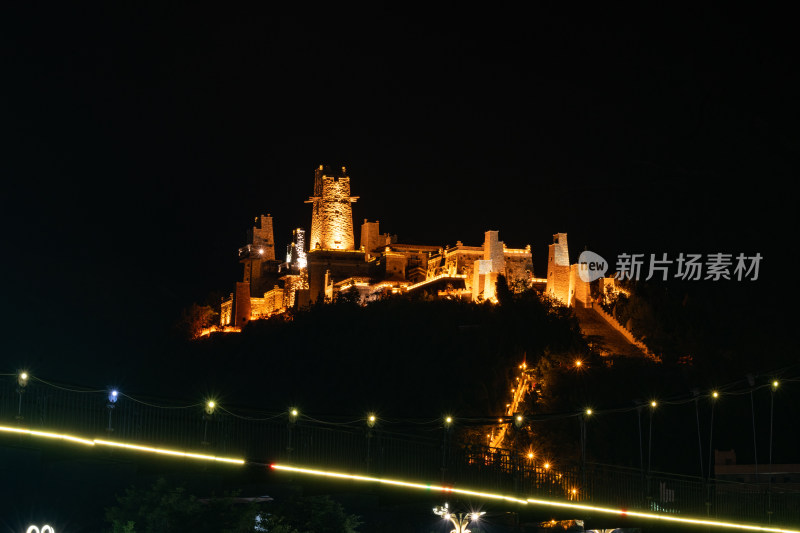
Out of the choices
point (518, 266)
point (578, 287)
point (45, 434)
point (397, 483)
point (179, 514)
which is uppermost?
point (518, 266)

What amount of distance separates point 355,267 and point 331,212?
13.2 ft

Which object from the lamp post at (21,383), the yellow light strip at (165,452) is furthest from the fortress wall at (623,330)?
the lamp post at (21,383)

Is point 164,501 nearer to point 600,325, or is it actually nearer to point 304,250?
point 600,325

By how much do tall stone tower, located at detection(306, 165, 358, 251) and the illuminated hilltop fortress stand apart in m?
0.05

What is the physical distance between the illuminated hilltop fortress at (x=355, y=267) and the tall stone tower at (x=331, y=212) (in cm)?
5

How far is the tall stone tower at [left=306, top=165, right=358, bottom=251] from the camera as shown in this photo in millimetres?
68688

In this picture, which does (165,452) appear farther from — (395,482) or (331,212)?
(331,212)

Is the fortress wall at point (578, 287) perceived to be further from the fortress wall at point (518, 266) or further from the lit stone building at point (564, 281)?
the fortress wall at point (518, 266)

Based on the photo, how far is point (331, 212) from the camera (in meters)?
69.2

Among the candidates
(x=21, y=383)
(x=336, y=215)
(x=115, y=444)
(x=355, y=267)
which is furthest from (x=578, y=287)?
(x=21, y=383)

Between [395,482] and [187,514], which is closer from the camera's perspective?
[395,482]

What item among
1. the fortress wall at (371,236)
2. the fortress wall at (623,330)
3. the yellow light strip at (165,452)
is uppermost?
the fortress wall at (371,236)

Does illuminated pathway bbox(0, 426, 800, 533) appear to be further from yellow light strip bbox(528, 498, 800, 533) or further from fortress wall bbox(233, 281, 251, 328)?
fortress wall bbox(233, 281, 251, 328)

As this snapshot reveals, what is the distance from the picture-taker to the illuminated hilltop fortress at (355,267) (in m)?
58.7
